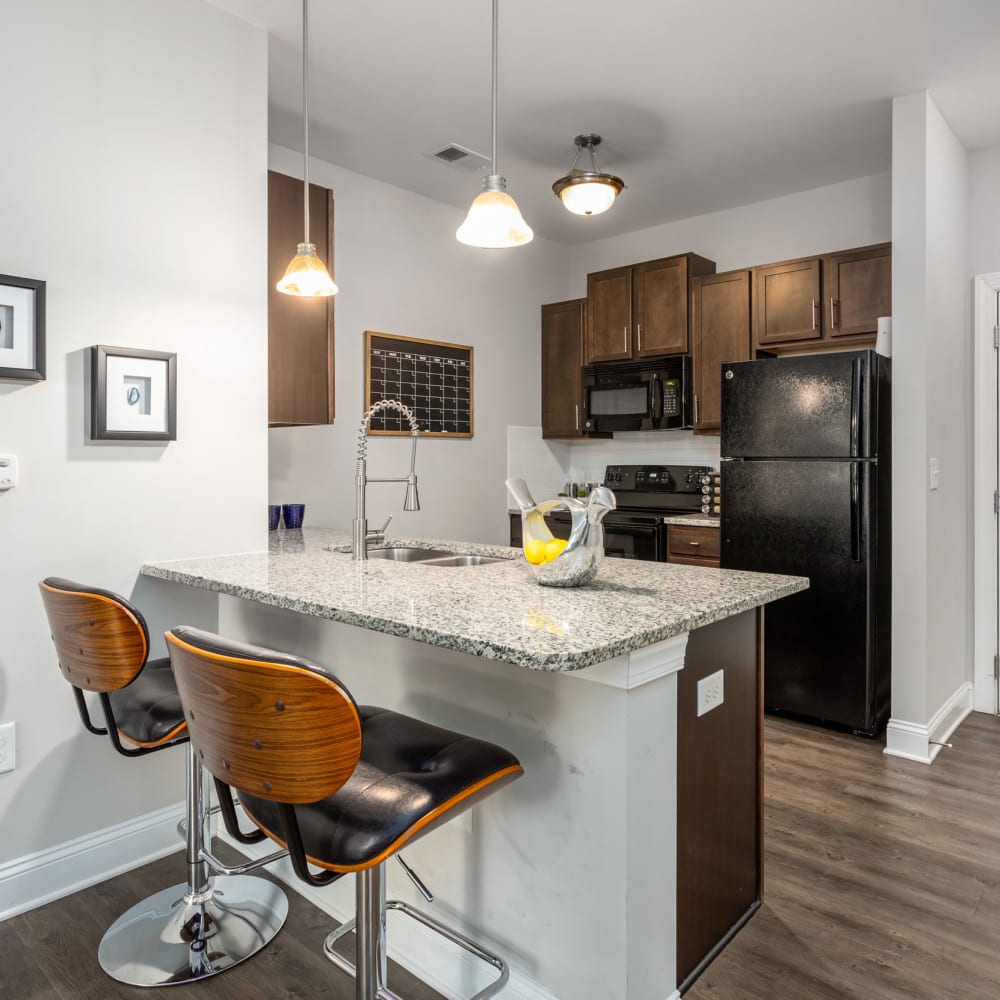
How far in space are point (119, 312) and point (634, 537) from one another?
2.85 meters

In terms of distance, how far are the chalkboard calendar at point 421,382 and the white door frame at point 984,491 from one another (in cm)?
263

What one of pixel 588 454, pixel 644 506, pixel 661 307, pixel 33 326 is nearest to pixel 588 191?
pixel 661 307

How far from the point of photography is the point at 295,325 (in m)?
2.92

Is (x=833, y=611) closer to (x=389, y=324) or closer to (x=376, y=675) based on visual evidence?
(x=376, y=675)

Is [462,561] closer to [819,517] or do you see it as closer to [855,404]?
[819,517]

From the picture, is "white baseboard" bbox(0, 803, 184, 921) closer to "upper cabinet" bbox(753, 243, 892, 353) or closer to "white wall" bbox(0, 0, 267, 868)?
"white wall" bbox(0, 0, 267, 868)

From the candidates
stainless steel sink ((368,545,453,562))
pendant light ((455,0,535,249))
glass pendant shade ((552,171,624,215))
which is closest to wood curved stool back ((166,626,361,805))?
pendant light ((455,0,535,249))

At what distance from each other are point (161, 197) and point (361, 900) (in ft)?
6.68


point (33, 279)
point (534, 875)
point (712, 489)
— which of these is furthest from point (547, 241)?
point (534, 875)

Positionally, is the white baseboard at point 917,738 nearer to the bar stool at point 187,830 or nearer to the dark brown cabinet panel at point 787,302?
the dark brown cabinet panel at point 787,302

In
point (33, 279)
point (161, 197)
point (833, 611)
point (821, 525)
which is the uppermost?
point (161, 197)

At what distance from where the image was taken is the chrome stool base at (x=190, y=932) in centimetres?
176

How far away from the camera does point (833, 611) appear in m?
3.23

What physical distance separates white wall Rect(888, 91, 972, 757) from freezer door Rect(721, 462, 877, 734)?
0.45 ft
